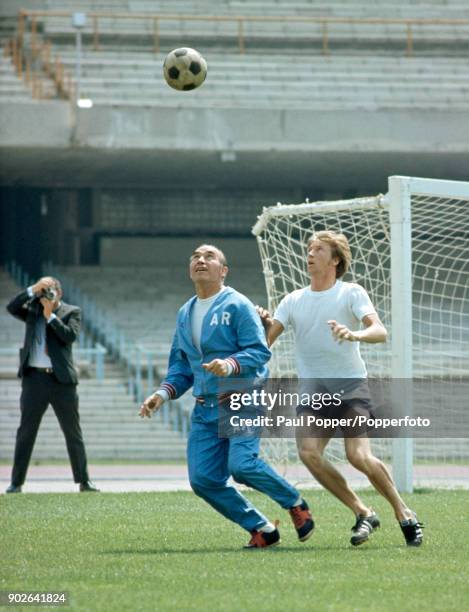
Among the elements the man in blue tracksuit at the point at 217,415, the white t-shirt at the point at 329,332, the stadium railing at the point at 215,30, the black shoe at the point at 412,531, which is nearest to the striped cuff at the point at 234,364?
the man in blue tracksuit at the point at 217,415

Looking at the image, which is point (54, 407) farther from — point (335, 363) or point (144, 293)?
point (144, 293)

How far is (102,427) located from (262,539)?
1378 cm

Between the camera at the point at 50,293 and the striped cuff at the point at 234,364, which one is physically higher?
the camera at the point at 50,293

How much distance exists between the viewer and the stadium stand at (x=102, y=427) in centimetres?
2042

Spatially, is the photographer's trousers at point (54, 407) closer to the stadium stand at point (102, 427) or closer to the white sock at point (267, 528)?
the white sock at point (267, 528)

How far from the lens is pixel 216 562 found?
6.97 m

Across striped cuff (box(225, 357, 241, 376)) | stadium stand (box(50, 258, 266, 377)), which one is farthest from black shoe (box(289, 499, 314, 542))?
stadium stand (box(50, 258, 266, 377))

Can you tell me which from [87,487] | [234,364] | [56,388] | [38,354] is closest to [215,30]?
[38,354]

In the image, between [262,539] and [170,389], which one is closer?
[262,539]

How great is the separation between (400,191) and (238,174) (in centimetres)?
1721

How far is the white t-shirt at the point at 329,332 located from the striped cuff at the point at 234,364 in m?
0.67

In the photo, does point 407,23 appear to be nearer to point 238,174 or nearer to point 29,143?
point 238,174

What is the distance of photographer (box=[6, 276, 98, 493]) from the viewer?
12422 mm

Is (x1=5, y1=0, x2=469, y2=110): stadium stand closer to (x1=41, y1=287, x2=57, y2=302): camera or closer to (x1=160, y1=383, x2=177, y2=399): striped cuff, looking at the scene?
(x1=41, y1=287, x2=57, y2=302): camera
